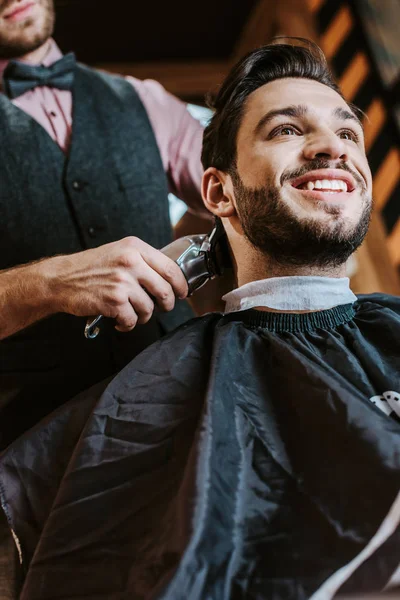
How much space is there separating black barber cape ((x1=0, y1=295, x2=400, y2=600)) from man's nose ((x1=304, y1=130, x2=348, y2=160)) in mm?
385

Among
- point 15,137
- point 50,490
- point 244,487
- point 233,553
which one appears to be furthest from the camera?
point 15,137

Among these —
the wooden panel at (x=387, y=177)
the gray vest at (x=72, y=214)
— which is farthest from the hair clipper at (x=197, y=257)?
the wooden panel at (x=387, y=177)

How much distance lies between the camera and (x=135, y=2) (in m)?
4.73

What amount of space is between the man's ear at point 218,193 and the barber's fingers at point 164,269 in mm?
339

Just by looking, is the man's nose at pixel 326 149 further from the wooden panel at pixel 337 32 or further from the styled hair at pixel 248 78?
the wooden panel at pixel 337 32

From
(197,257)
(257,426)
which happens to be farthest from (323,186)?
(257,426)

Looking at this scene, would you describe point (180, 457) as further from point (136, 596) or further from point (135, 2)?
point (135, 2)

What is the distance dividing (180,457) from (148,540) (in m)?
0.17

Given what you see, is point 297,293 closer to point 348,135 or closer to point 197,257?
point 197,257

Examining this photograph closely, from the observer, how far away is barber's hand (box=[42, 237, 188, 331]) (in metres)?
1.38

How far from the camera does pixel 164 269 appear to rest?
56.0 inches

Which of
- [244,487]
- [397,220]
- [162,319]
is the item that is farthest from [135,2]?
[244,487]

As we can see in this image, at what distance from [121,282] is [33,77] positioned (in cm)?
103

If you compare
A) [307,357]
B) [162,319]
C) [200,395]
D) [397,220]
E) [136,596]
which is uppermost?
[307,357]
